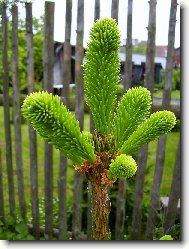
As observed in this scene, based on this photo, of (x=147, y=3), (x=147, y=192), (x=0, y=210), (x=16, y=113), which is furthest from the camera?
(x=147, y=192)

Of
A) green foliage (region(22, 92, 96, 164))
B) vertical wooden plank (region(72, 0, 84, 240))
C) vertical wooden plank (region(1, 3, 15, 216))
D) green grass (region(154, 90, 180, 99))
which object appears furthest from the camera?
vertical wooden plank (region(1, 3, 15, 216))

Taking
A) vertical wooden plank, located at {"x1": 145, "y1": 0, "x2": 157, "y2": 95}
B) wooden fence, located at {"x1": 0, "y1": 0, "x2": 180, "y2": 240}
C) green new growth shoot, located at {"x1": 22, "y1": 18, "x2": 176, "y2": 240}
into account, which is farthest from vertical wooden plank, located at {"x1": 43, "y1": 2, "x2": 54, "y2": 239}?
green new growth shoot, located at {"x1": 22, "y1": 18, "x2": 176, "y2": 240}

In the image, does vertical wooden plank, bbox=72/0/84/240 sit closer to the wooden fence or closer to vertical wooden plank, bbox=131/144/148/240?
the wooden fence

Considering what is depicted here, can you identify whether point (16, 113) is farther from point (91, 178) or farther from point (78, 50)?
point (91, 178)

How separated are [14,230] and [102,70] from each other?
1054mm

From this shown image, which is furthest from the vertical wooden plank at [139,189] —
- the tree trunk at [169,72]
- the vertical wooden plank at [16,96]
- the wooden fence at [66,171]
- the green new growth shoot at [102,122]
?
the green new growth shoot at [102,122]

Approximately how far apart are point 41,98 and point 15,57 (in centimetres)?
91

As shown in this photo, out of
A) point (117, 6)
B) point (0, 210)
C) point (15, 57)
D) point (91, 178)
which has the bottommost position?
point (0, 210)

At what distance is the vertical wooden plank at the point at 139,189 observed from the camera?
3.58ft

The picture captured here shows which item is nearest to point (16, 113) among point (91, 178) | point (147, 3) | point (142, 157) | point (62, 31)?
point (62, 31)

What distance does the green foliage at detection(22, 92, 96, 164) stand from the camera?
0.30 m

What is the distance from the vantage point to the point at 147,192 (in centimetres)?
146

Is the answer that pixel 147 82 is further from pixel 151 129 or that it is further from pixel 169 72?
pixel 151 129

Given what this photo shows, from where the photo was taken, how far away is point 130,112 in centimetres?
35
